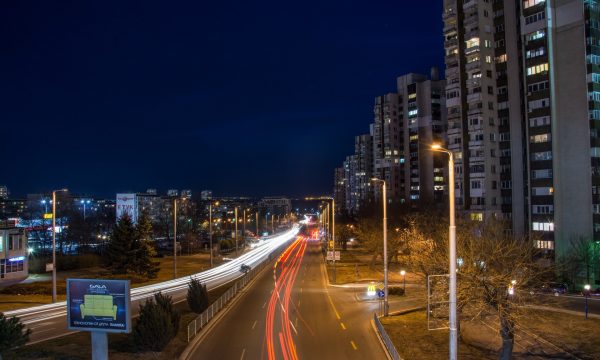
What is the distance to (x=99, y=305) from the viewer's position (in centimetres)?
1805

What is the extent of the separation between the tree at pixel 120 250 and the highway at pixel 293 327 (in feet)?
46.2

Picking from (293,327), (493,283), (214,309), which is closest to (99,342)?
(293,327)

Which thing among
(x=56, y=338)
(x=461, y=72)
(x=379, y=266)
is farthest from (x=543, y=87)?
(x=56, y=338)

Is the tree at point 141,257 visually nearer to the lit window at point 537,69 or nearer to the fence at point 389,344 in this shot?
the fence at point 389,344

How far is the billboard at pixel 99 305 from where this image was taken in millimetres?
17812

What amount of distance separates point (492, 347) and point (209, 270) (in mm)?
41425

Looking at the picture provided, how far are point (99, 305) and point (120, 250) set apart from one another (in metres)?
37.1

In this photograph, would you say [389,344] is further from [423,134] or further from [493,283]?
[423,134]

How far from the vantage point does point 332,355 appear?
23047mm

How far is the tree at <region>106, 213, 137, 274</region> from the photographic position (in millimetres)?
53188

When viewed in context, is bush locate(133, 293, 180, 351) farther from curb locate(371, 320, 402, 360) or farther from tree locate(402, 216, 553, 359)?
tree locate(402, 216, 553, 359)

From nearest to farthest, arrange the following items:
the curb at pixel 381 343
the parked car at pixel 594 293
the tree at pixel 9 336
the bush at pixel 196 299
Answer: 1. the tree at pixel 9 336
2. the curb at pixel 381 343
3. the bush at pixel 196 299
4. the parked car at pixel 594 293

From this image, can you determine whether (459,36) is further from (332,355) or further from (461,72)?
(332,355)

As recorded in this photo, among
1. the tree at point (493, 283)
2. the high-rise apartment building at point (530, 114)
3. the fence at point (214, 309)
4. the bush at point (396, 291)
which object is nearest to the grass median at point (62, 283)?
the fence at point (214, 309)
